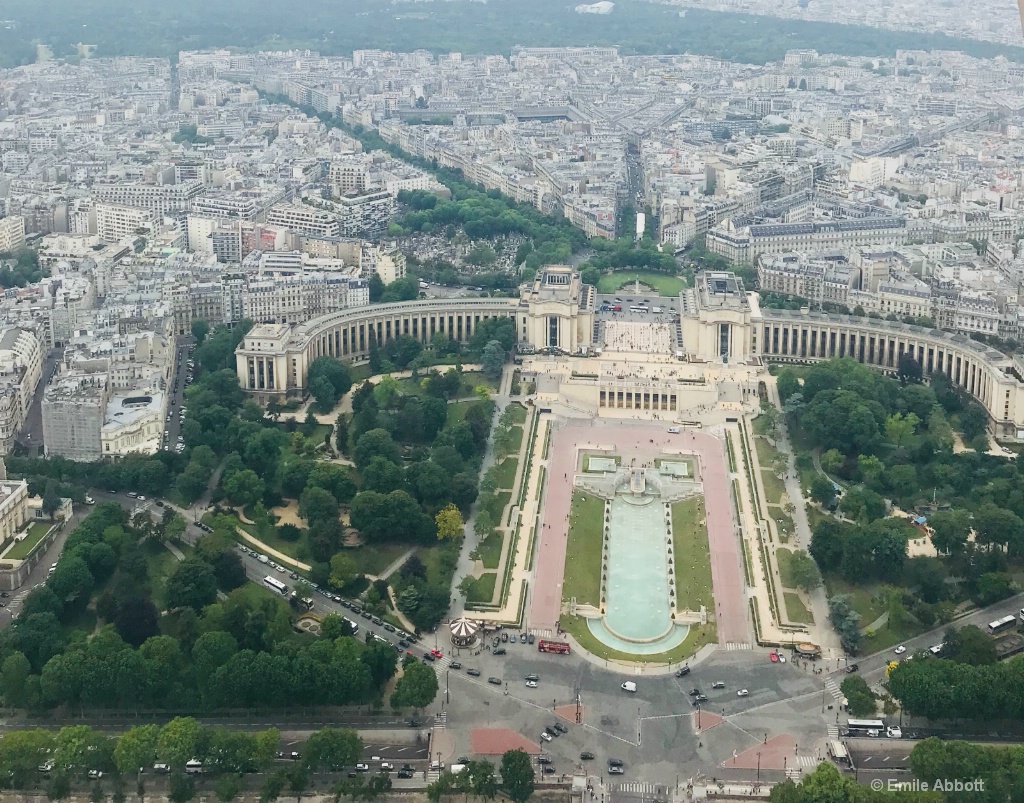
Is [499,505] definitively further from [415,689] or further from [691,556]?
[415,689]

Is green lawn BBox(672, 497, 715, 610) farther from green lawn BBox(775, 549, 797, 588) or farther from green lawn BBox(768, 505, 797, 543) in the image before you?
green lawn BBox(768, 505, 797, 543)

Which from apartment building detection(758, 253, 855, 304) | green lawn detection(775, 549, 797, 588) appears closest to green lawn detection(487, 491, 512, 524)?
green lawn detection(775, 549, 797, 588)

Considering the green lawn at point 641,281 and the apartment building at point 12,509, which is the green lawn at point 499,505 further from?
the green lawn at point 641,281

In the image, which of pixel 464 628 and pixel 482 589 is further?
pixel 482 589

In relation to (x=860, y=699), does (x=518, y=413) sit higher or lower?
higher

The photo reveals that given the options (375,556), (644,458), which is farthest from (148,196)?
(375,556)

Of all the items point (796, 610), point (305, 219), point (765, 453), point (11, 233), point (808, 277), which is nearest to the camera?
point (796, 610)

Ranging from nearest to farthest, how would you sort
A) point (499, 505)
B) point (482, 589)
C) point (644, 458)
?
point (482, 589) → point (499, 505) → point (644, 458)
